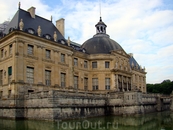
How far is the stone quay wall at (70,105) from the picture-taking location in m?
24.0

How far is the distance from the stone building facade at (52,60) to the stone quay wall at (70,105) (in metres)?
2.09

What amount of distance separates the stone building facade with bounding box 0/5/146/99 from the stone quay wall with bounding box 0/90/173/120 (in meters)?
2.09

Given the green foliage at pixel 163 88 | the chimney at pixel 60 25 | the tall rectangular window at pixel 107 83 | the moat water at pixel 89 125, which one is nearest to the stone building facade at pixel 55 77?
the chimney at pixel 60 25

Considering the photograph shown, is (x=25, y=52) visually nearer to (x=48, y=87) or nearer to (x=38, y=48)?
(x=38, y=48)

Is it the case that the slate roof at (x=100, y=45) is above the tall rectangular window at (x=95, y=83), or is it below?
above

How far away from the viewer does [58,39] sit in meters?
37.0

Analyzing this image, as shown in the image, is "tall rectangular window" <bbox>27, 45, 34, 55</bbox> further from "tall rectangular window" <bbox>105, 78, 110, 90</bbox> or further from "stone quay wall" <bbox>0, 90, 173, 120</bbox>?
"tall rectangular window" <bbox>105, 78, 110, 90</bbox>

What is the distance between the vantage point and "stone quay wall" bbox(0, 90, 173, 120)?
78.9 ft

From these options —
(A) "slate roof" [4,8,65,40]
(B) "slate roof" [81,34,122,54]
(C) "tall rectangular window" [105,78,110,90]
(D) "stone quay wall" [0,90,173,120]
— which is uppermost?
(A) "slate roof" [4,8,65,40]

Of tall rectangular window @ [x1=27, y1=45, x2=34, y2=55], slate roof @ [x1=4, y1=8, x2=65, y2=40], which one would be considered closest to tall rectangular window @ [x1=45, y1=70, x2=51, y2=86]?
tall rectangular window @ [x1=27, y1=45, x2=34, y2=55]

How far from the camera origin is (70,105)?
2541 centimetres

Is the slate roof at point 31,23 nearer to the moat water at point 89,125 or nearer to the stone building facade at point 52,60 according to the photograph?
the stone building facade at point 52,60

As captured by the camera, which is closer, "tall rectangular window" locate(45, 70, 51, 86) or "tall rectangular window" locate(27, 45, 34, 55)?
"tall rectangular window" locate(27, 45, 34, 55)

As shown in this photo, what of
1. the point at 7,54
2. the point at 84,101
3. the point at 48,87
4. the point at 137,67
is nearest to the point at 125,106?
the point at 84,101
